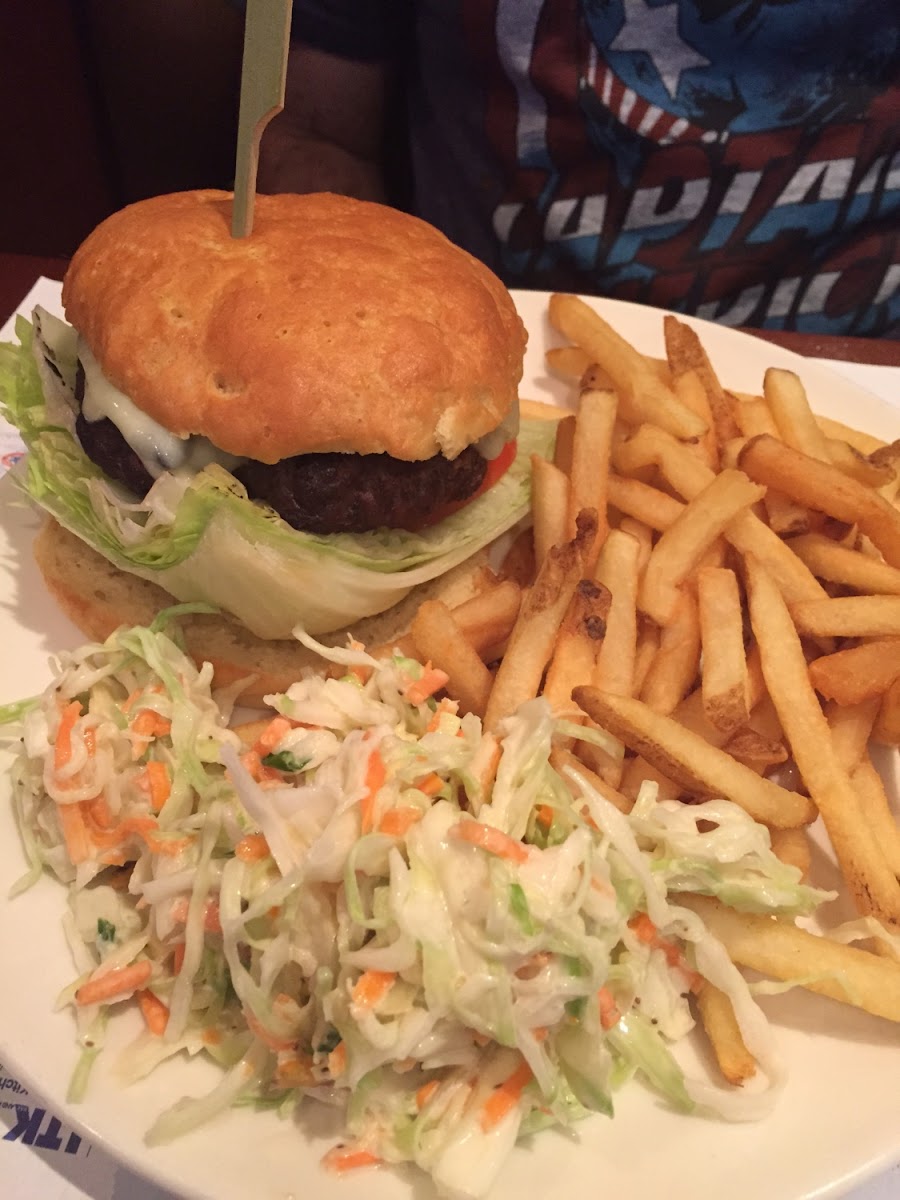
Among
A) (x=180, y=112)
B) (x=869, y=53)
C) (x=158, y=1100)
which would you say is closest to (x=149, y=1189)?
(x=158, y=1100)

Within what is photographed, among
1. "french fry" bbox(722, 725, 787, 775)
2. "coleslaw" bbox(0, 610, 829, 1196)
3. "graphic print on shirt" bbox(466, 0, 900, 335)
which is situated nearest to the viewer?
"coleslaw" bbox(0, 610, 829, 1196)

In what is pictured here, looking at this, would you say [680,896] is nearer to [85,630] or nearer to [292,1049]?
[292,1049]

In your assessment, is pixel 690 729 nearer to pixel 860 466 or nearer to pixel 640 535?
pixel 640 535

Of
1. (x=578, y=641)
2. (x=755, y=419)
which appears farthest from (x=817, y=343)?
(x=578, y=641)

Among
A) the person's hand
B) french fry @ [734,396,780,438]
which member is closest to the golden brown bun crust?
french fry @ [734,396,780,438]

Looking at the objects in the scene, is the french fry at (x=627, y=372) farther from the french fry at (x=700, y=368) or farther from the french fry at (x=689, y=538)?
the french fry at (x=689, y=538)

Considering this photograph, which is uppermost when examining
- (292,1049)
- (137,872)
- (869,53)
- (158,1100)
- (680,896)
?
(869,53)

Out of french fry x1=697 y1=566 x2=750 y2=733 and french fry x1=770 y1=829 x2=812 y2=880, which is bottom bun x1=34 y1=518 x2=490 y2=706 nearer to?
french fry x1=697 y1=566 x2=750 y2=733
